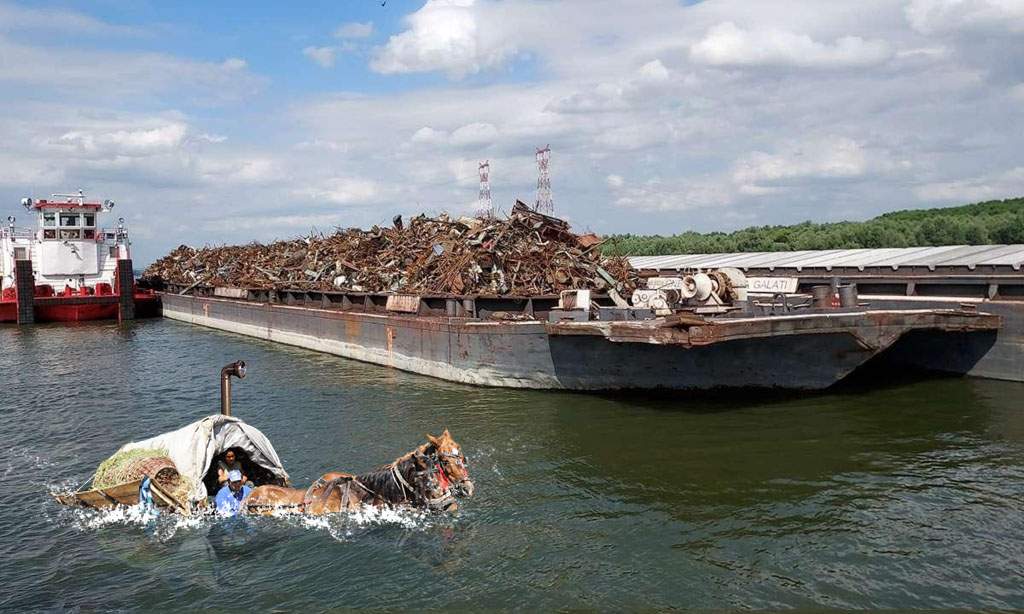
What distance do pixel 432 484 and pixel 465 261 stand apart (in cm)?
1287

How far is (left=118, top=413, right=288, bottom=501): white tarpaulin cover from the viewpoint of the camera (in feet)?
31.9

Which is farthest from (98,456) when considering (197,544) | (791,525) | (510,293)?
(791,525)

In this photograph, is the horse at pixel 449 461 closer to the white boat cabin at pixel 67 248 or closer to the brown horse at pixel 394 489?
the brown horse at pixel 394 489

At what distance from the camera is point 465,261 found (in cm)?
2123

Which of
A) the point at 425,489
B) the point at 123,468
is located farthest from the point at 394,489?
the point at 123,468

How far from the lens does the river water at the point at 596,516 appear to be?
7930 mm

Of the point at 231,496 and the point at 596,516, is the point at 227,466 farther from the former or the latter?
the point at 596,516

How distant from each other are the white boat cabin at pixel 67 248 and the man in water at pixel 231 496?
40809 mm

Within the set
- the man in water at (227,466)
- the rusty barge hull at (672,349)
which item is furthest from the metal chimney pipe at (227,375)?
the rusty barge hull at (672,349)

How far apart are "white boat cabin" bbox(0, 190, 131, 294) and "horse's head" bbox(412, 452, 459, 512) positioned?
142 feet

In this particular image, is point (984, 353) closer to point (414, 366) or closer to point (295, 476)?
point (414, 366)

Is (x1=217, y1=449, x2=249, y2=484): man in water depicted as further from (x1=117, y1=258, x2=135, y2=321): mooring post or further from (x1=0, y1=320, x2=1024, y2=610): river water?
(x1=117, y1=258, x2=135, y2=321): mooring post

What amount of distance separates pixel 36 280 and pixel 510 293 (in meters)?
38.8

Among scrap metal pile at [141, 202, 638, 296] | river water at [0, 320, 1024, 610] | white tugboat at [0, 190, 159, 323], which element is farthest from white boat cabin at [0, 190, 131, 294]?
river water at [0, 320, 1024, 610]
